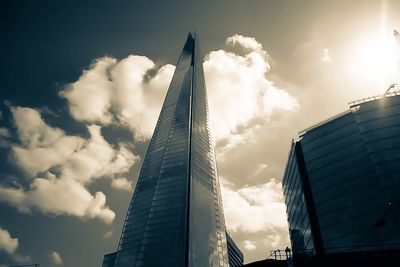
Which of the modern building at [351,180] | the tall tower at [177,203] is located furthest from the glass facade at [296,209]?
the tall tower at [177,203]

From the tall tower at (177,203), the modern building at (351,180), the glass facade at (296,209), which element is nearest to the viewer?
the modern building at (351,180)

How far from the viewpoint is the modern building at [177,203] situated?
88.1 meters

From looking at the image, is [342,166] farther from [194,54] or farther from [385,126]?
[194,54]

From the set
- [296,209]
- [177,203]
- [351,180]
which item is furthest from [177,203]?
[351,180]

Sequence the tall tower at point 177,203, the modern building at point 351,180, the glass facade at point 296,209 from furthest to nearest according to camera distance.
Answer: the tall tower at point 177,203
the glass facade at point 296,209
the modern building at point 351,180

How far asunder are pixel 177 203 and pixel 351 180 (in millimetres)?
48491

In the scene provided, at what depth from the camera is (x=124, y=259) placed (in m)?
95.7

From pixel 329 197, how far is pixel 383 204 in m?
9.25

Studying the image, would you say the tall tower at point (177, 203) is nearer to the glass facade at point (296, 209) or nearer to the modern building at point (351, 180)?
the glass facade at point (296, 209)

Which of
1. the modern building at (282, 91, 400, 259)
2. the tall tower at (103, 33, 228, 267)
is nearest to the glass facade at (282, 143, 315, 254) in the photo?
the modern building at (282, 91, 400, 259)

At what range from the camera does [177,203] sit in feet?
307

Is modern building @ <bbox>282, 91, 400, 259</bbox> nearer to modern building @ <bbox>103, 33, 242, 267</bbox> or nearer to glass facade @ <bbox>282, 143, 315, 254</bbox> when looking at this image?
glass facade @ <bbox>282, 143, 315, 254</bbox>

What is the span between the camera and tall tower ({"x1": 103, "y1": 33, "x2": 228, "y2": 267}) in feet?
289

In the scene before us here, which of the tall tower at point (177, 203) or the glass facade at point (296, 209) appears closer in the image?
the glass facade at point (296, 209)
